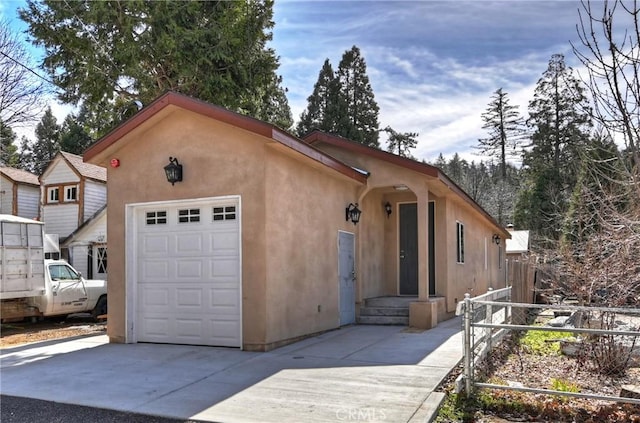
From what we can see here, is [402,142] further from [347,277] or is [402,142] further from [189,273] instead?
[189,273]

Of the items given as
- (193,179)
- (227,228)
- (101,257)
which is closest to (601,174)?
(227,228)

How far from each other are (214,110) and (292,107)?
26.3 meters

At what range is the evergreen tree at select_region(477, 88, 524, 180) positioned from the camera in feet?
140

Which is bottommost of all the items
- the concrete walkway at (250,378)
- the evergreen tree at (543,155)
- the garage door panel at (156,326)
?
the concrete walkway at (250,378)

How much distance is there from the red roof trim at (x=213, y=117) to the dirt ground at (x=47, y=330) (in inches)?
167

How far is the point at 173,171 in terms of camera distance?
8812 mm

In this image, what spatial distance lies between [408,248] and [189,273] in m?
6.38

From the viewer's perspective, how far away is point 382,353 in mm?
7816

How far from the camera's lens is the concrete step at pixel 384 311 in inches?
442

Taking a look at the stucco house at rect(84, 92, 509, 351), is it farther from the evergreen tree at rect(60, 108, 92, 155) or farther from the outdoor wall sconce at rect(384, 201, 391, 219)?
the evergreen tree at rect(60, 108, 92, 155)

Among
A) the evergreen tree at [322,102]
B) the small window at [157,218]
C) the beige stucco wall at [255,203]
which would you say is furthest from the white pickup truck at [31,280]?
the evergreen tree at [322,102]

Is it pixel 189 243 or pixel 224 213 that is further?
pixel 189 243

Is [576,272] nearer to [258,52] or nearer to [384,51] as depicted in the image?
[384,51]
